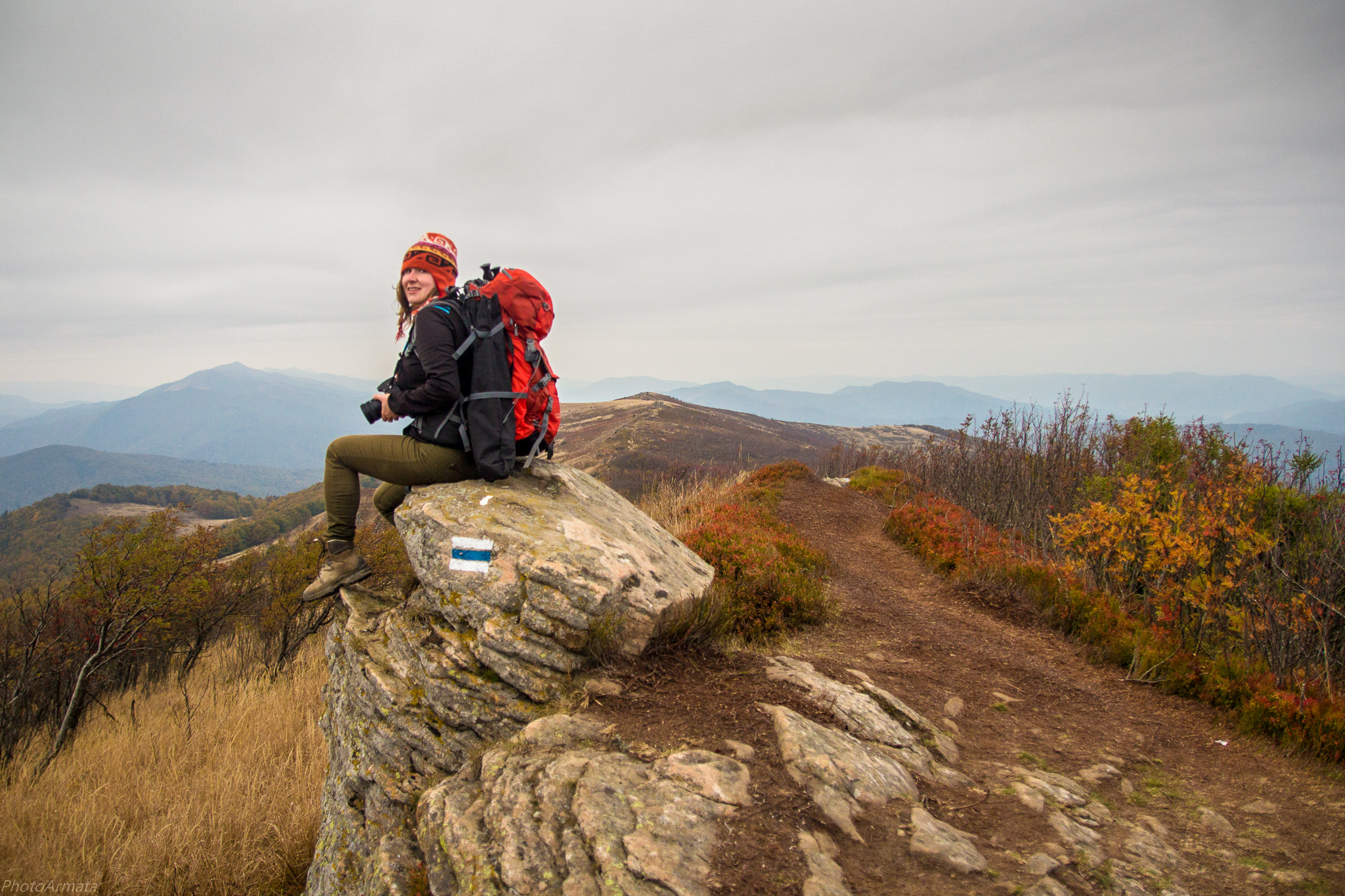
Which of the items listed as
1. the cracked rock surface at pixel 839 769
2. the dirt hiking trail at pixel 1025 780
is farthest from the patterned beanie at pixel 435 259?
the cracked rock surface at pixel 839 769

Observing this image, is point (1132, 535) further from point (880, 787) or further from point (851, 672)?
point (880, 787)

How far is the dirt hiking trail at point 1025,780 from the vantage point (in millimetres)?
2543

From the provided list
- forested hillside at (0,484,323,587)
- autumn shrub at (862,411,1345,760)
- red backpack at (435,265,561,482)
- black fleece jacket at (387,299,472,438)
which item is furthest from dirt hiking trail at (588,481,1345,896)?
forested hillside at (0,484,323,587)

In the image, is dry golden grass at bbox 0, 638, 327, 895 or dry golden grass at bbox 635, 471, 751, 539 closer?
dry golden grass at bbox 0, 638, 327, 895

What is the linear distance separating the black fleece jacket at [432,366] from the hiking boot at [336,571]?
1383 mm

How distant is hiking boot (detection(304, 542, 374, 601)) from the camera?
4449mm

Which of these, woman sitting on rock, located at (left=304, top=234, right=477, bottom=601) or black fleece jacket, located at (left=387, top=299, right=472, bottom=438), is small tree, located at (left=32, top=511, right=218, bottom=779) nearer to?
woman sitting on rock, located at (left=304, top=234, right=477, bottom=601)

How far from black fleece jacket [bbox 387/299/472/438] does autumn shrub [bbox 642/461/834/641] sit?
2.72 m

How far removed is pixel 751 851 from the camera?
8.07ft

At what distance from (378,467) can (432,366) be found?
3.33 ft

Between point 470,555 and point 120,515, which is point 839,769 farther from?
point 120,515

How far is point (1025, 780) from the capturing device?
3457mm

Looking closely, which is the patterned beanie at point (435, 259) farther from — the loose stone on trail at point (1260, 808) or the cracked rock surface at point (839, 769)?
the loose stone on trail at point (1260, 808)

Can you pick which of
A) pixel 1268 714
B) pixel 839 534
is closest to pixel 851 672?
pixel 1268 714
